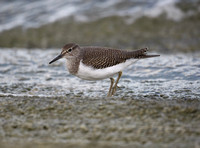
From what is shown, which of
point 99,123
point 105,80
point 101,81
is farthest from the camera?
point 105,80

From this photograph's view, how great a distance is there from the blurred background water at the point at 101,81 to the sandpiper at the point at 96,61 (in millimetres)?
495

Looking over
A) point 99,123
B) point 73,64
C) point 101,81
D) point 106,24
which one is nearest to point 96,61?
point 73,64

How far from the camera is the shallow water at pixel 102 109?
453 centimetres

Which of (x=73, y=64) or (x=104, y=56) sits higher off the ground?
(x=104, y=56)

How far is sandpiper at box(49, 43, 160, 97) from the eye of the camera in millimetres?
6766

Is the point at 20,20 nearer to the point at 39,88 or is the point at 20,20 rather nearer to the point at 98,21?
the point at 98,21

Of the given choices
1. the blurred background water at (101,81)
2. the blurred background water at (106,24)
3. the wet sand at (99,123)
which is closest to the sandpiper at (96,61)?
the blurred background water at (101,81)

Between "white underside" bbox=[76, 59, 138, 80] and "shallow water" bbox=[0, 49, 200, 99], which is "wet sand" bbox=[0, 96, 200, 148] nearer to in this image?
"white underside" bbox=[76, 59, 138, 80]

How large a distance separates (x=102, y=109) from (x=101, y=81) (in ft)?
9.74

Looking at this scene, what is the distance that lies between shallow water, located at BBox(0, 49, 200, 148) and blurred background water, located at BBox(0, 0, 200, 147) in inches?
0.6

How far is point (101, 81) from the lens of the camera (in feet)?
27.9

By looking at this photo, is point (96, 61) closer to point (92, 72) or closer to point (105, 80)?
point (92, 72)

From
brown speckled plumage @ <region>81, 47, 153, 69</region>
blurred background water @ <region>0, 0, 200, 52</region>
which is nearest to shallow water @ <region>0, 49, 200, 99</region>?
brown speckled plumage @ <region>81, 47, 153, 69</region>

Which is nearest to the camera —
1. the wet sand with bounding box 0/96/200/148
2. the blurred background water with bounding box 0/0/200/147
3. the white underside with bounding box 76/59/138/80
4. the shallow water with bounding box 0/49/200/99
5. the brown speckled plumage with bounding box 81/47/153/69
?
the wet sand with bounding box 0/96/200/148
